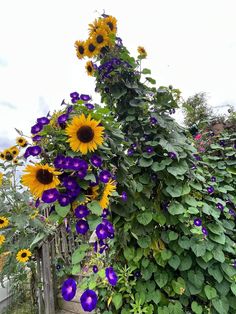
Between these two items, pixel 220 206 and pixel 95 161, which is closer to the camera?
pixel 95 161

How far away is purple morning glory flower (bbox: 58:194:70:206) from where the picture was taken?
Answer: 34.6 inches

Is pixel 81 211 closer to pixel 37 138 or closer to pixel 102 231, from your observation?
pixel 102 231

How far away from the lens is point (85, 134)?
0.88 m

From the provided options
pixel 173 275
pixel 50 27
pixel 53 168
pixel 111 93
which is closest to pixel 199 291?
pixel 173 275

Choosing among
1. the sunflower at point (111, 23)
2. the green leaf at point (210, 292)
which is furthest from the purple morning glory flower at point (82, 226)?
the sunflower at point (111, 23)

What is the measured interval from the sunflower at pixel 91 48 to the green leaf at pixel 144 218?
988mm

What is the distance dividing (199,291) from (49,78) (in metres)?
2.55

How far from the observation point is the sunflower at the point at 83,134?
2.87 feet

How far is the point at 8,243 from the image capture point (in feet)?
6.35

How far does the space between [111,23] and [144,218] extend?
1151 mm

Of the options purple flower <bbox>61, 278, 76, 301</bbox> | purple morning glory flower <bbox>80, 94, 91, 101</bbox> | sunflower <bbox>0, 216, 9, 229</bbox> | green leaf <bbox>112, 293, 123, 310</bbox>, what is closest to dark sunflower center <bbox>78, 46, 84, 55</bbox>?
purple morning glory flower <bbox>80, 94, 91, 101</bbox>

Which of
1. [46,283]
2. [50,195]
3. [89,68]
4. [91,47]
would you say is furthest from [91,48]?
[46,283]

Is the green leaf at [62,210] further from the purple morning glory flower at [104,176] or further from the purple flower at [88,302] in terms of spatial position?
the purple flower at [88,302]

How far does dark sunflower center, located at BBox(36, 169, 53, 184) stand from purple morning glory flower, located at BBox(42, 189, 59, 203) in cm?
4
